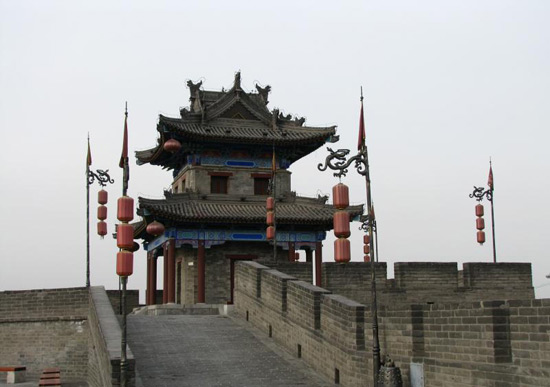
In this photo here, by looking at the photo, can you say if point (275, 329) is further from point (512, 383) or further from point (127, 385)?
point (512, 383)

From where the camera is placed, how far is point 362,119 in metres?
14.7

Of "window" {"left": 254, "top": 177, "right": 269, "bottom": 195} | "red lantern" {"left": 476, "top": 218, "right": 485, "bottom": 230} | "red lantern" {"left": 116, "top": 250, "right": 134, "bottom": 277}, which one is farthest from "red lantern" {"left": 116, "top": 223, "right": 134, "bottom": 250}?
"window" {"left": 254, "top": 177, "right": 269, "bottom": 195}

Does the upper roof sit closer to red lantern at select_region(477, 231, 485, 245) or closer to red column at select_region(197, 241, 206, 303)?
red column at select_region(197, 241, 206, 303)

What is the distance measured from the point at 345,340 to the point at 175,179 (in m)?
21.9

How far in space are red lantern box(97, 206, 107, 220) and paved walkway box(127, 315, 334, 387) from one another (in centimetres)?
421

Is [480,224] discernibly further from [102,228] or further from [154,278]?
[154,278]

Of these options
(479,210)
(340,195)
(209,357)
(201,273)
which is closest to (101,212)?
(201,273)

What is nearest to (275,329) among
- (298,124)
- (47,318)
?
(47,318)

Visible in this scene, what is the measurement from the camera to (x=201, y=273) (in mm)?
29531

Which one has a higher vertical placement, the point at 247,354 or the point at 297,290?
the point at 297,290

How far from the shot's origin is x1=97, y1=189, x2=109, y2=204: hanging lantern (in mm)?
23375

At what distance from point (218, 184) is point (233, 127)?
8.69 ft

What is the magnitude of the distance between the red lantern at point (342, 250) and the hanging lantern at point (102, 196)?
1155 centimetres

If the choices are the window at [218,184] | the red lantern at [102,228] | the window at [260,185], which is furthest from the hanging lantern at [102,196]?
the window at [260,185]
